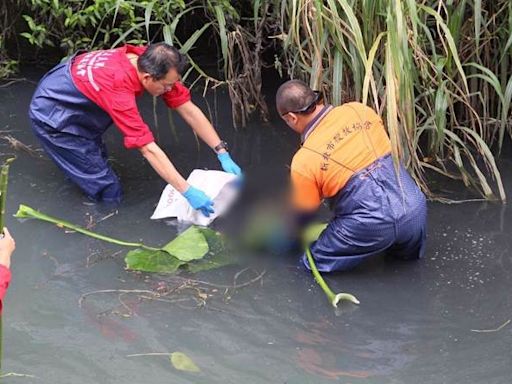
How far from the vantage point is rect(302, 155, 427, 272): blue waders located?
3775 mm

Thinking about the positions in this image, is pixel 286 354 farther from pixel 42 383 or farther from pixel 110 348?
pixel 42 383

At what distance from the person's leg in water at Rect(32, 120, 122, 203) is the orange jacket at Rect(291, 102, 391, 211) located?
128 centimetres

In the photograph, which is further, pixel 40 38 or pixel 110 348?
pixel 40 38

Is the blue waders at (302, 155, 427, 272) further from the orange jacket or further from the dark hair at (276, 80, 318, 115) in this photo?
the dark hair at (276, 80, 318, 115)

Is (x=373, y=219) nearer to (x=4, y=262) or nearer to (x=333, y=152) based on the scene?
(x=333, y=152)

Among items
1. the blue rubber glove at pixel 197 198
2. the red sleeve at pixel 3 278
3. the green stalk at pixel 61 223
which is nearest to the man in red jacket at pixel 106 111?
the blue rubber glove at pixel 197 198

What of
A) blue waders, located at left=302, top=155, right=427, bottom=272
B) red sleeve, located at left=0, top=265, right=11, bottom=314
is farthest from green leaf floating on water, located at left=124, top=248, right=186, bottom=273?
red sleeve, located at left=0, top=265, right=11, bottom=314

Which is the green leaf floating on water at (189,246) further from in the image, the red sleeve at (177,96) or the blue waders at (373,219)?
the red sleeve at (177,96)

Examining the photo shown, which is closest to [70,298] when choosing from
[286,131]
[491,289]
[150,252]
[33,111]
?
[150,252]

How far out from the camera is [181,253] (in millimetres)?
3979

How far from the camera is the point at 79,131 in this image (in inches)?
183

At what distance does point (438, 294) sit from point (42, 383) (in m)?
1.73

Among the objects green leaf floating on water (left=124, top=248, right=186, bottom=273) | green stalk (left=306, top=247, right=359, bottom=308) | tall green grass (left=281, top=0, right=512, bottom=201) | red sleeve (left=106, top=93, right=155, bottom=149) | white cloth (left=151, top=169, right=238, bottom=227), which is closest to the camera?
green stalk (left=306, top=247, right=359, bottom=308)

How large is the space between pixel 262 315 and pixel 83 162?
5.07ft
